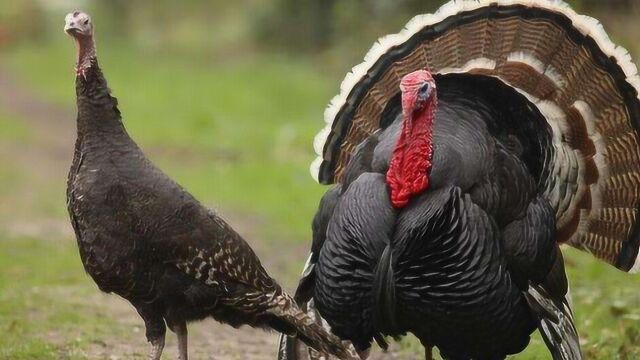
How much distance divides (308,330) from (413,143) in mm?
1073

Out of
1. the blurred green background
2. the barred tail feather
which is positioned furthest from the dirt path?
the barred tail feather

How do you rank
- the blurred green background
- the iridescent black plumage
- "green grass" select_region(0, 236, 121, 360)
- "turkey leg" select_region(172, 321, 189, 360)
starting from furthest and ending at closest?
the blurred green background
"green grass" select_region(0, 236, 121, 360)
"turkey leg" select_region(172, 321, 189, 360)
the iridescent black plumage

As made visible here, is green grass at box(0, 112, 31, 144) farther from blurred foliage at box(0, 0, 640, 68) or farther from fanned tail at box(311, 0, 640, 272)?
fanned tail at box(311, 0, 640, 272)

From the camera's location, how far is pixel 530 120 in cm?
566

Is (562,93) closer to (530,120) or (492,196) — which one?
(530,120)

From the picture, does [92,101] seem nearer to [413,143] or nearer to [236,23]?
[413,143]

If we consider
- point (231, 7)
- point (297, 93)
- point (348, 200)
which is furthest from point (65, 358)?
point (231, 7)

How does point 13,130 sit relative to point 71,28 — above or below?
above

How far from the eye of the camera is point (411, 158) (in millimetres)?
4980

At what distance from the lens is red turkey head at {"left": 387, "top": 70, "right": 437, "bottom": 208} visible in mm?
4965

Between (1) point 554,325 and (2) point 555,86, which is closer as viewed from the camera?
(1) point 554,325

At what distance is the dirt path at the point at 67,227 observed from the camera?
23.2 ft

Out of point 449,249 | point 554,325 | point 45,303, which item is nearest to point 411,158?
point 449,249

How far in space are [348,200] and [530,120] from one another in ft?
3.55
